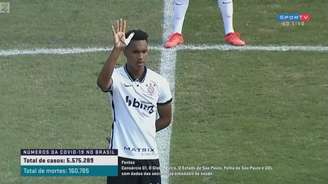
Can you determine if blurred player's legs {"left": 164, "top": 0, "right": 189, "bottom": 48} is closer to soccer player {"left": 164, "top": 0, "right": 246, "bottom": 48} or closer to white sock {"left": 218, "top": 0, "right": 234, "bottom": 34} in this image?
soccer player {"left": 164, "top": 0, "right": 246, "bottom": 48}

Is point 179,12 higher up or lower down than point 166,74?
higher up

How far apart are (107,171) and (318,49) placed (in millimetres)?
5593

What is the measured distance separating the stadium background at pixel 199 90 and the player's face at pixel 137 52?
212cm

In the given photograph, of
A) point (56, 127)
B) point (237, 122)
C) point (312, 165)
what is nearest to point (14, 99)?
point (56, 127)

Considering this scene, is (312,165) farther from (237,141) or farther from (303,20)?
(303,20)

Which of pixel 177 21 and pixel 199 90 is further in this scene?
pixel 177 21

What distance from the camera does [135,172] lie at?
25.1 feet

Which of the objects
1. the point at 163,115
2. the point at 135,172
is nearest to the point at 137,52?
the point at 163,115

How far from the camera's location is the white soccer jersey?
25.1ft

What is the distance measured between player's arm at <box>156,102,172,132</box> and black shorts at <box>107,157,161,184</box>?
0.51 meters

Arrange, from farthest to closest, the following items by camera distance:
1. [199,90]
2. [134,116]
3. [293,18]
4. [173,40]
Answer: [293,18]
[173,40]
[199,90]
[134,116]

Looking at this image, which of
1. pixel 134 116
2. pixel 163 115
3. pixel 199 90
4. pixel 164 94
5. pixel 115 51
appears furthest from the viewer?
pixel 199 90

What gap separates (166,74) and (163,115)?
3.84 metres

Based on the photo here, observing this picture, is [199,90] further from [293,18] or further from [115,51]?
[115,51]
